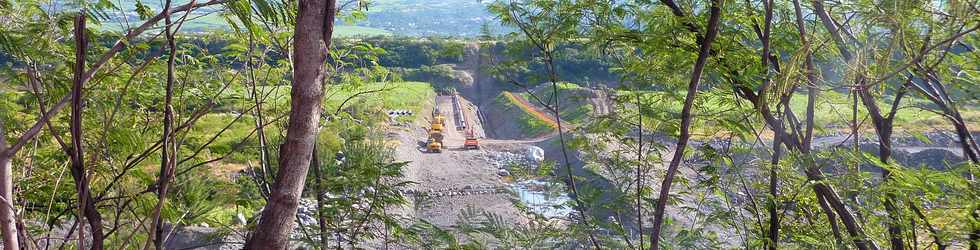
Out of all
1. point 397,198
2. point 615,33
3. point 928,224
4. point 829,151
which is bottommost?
point 397,198

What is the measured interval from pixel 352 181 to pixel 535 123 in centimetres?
112

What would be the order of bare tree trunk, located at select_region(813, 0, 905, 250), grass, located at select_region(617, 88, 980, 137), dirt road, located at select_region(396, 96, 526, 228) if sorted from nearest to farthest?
1. bare tree trunk, located at select_region(813, 0, 905, 250)
2. grass, located at select_region(617, 88, 980, 137)
3. dirt road, located at select_region(396, 96, 526, 228)

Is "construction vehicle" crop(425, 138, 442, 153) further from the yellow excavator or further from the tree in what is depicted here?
the tree

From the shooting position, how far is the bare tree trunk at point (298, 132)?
3.70 ft

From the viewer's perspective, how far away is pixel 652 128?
283 centimetres

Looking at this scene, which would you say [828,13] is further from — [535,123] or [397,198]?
[397,198]

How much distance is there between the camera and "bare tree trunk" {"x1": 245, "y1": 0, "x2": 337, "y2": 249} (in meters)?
1.13

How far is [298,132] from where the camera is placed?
1.13 meters

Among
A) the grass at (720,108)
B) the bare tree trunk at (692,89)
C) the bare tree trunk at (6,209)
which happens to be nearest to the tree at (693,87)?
the bare tree trunk at (692,89)

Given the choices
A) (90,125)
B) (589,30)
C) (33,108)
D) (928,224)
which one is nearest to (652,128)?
(589,30)

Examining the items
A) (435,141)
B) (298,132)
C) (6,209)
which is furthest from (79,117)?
(435,141)

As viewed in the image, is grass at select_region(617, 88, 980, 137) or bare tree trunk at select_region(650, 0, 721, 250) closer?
bare tree trunk at select_region(650, 0, 721, 250)

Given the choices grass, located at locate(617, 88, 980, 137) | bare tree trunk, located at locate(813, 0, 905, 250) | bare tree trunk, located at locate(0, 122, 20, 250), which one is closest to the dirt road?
grass, located at locate(617, 88, 980, 137)

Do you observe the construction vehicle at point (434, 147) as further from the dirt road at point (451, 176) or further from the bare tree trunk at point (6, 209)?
the bare tree trunk at point (6, 209)
